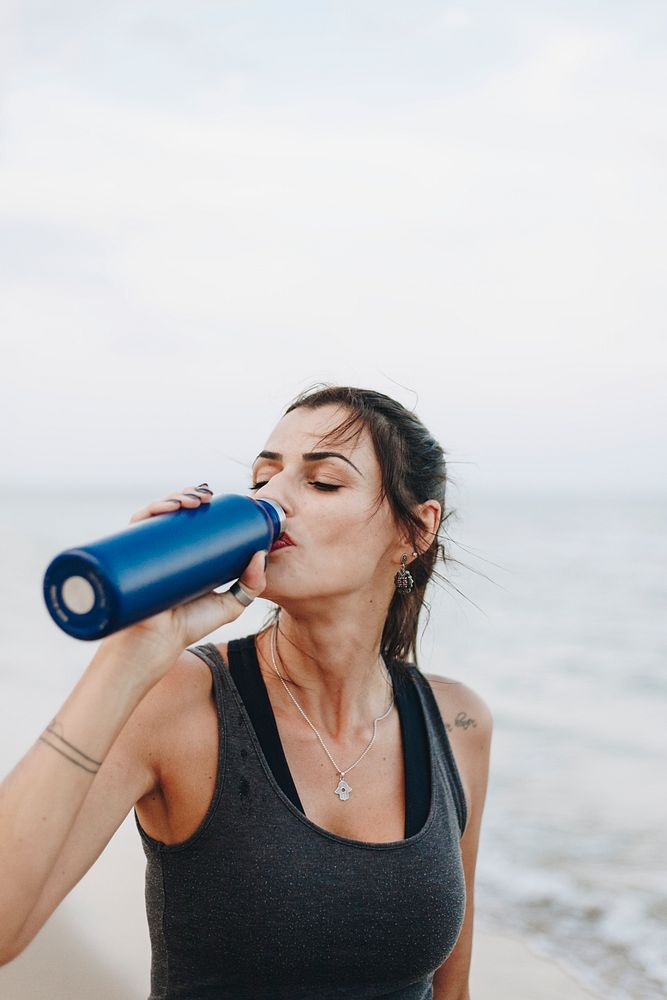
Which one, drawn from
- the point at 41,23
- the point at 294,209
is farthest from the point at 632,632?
the point at 41,23

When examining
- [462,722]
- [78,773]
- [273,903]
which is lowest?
[273,903]

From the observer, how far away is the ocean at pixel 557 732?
413cm

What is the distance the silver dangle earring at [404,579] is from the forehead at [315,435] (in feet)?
1.07

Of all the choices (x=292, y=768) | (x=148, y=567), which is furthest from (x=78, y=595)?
(x=292, y=768)

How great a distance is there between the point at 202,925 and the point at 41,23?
8666 mm

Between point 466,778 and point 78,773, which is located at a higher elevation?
point 78,773

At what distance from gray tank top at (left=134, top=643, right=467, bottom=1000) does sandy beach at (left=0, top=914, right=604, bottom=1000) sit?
1.52 metres

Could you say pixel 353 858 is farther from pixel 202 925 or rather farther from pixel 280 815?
pixel 202 925

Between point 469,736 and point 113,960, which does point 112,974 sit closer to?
point 113,960

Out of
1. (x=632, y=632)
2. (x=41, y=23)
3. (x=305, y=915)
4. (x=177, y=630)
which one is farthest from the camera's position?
(x=632, y=632)

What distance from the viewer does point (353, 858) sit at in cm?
193

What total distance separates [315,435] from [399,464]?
0.74ft

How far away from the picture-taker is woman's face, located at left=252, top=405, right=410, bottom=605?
1980 millimetres

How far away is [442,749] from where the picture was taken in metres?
2.33
